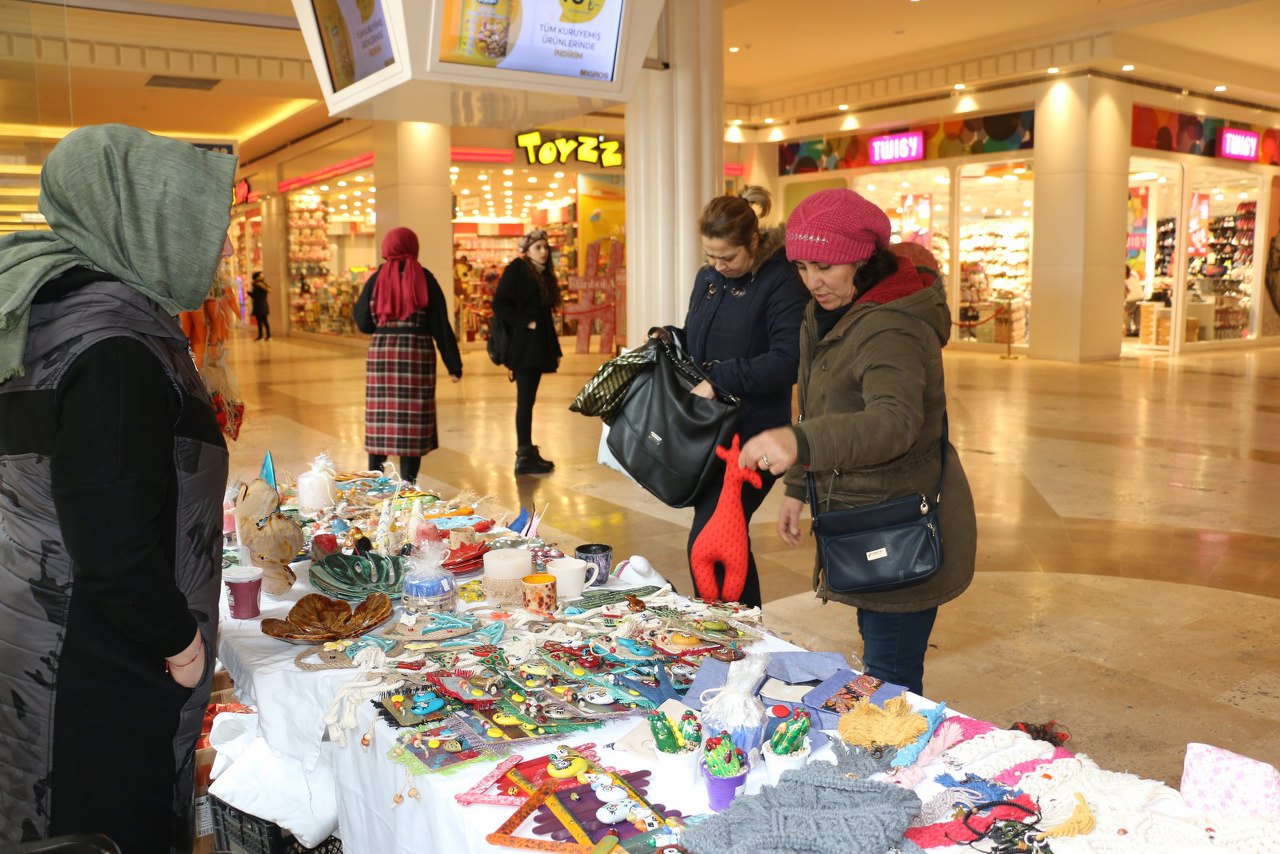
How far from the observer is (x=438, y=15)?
283 cm

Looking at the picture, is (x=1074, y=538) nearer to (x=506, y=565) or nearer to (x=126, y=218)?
(x=506, y=565)

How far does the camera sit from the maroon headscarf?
5172mm

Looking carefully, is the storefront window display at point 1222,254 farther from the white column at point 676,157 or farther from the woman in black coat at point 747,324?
the woman in black coat at point 747,324

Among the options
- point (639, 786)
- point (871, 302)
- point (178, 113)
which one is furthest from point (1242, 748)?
point (178, 113)

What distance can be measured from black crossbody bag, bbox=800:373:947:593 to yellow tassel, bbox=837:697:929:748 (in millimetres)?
656

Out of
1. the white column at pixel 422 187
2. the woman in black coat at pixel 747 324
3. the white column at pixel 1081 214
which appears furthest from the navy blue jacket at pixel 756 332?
the white column at pixel 1081 214

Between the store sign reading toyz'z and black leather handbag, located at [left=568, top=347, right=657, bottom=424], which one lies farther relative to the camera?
the store sign reading toyz'z

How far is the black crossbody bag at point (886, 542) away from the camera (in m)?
2.23

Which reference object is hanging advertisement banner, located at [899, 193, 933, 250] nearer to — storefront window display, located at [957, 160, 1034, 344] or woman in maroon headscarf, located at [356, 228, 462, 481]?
storefront window display, located at [957, 160, 1034, 344]

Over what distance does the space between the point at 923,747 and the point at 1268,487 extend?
616cm

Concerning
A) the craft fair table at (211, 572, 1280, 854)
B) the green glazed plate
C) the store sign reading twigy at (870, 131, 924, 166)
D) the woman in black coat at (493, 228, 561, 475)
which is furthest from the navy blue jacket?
the store sign reading twigy at (870, 131, 924, 166)

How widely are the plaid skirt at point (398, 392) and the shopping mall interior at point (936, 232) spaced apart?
0.75m

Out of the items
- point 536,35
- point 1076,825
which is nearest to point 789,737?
point 1076,825

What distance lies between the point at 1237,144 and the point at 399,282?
1612 centimetres
